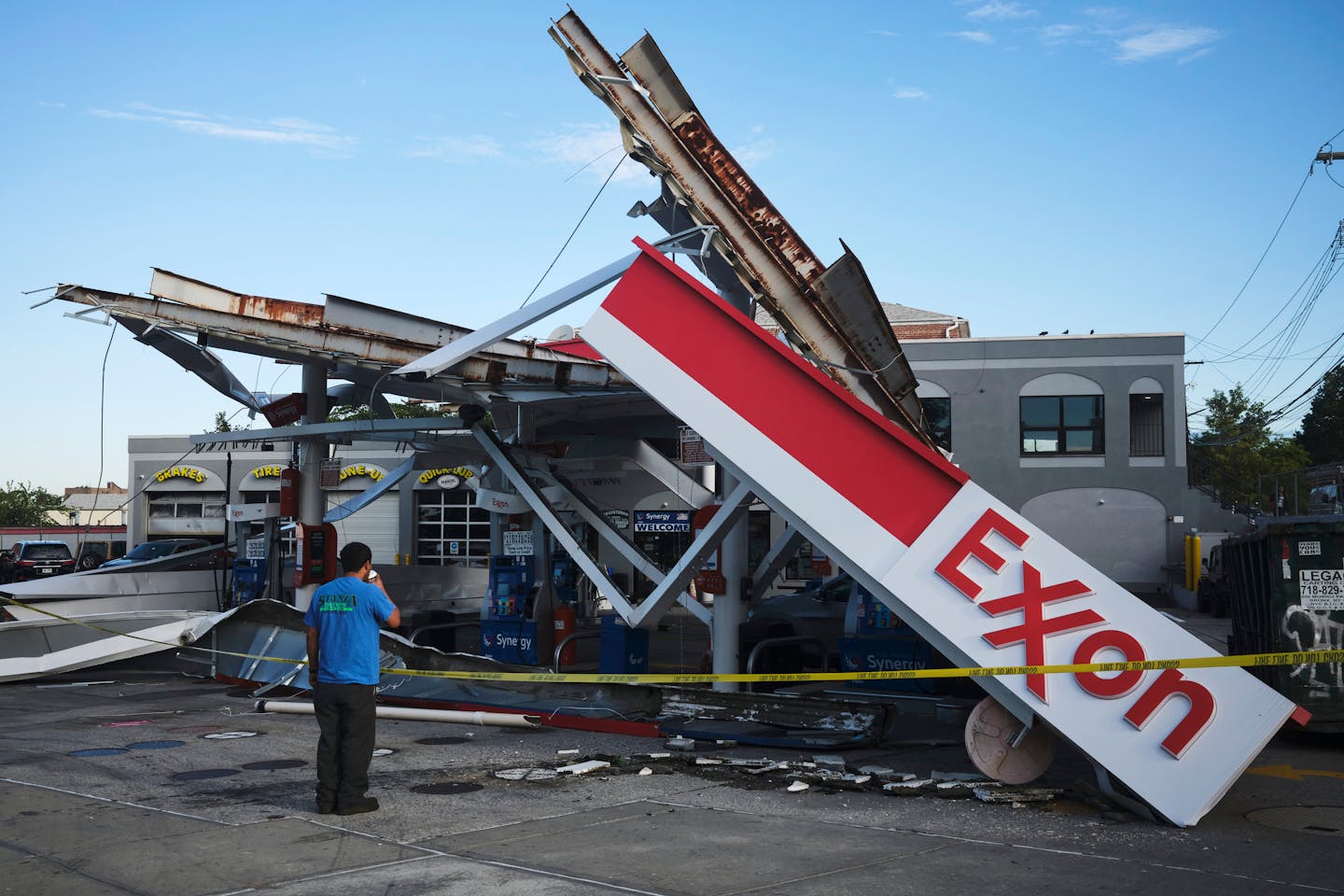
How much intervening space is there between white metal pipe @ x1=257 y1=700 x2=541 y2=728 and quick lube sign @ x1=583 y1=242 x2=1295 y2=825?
166 inches

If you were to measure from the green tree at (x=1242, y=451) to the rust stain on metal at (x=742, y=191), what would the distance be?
150 feet

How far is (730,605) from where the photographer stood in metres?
14.5

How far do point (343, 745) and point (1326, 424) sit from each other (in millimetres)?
86623

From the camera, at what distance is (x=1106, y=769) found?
7.96m

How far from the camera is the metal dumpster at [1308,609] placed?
10984mm

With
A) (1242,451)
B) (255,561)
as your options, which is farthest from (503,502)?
(1242,451)

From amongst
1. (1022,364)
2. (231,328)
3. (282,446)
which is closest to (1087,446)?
(1022,364)

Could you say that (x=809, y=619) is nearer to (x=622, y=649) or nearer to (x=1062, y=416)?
(x=622, y=649)

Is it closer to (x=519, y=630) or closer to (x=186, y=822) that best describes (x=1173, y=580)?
(x=519, y=630)

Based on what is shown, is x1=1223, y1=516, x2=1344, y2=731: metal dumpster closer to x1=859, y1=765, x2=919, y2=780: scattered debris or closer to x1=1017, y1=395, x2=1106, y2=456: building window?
x1=859, y1=765, x2=919, y2=780: scattered debris

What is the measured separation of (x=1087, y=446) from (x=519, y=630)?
2073 cm

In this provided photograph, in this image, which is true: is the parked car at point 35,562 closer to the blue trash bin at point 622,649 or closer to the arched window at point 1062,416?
the blue trash bin at point 622,649

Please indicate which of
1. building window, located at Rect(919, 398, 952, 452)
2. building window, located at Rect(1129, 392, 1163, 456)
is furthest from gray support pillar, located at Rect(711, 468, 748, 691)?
building window, located at Rect(1129, 392, 1163, 456)

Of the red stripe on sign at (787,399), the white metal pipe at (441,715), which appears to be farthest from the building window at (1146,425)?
the red stripe on sign at (787,399)
